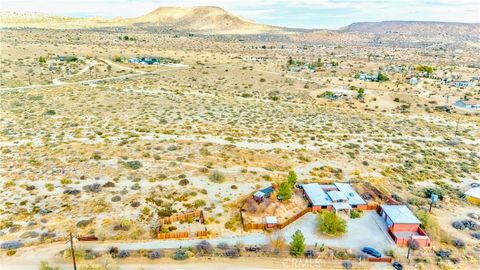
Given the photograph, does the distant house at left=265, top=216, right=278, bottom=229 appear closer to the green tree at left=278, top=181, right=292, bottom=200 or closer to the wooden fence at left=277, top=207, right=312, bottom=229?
the wooden fence at left=277, top=207, right=312, bottom=229

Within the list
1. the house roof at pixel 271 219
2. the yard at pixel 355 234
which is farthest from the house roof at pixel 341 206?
the house roof at pixel 271 219

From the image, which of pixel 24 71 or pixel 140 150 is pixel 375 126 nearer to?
pixel 140 150

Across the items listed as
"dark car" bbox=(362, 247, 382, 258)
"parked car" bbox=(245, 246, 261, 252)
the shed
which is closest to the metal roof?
"parked car" bbox=(245, 246, 261, 252)

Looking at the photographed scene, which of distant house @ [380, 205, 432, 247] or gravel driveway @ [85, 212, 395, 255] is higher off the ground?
distant house @ [380, 205, 432, 247]

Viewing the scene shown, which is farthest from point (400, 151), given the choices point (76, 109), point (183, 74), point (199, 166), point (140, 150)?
point (183, 74)

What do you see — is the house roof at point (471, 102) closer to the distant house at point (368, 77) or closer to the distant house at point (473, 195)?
the distant house at point (368, 77)

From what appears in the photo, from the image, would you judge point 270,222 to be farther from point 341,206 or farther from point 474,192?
point 474,192
